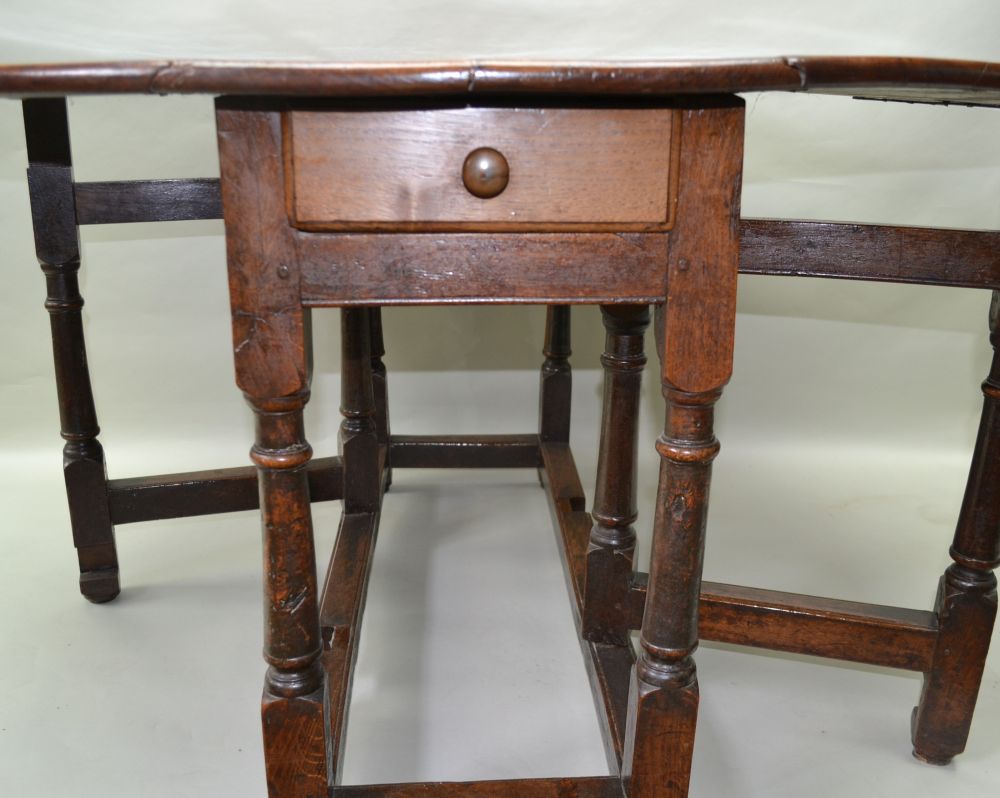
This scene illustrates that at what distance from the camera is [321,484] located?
9.30 feet

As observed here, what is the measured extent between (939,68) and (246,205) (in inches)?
34.9

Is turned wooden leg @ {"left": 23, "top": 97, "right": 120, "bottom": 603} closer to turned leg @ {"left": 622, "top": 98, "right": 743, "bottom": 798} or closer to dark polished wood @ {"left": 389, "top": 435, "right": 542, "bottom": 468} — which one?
dark polished wood @ {"left": 389, "top": 435, "right": 542, "bottom": 468}

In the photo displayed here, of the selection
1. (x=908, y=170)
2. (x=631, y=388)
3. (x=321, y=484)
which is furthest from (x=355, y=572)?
(x=908, y=170)

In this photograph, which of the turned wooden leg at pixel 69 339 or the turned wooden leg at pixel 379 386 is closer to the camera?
the turned wooden leg at pixel 69 339

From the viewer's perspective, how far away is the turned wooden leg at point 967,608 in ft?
6.27

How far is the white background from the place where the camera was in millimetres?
2086

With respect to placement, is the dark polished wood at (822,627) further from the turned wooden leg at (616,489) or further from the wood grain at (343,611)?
the wood grain at (343,611)

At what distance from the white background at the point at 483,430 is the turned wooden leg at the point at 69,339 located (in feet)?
0.51

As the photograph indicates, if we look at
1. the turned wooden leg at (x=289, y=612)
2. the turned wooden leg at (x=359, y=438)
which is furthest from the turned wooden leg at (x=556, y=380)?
the turned wooden leg at (x=289, y=612)

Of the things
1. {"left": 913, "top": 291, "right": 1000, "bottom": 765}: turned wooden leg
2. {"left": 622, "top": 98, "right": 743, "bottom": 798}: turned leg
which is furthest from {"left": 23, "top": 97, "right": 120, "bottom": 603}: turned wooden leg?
{"left": 913, "top": 291, "right": 1000, "bottom": 765}: turned wooden leg

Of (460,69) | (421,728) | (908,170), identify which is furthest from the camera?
(908,170)

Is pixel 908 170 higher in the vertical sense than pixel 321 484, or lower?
higher

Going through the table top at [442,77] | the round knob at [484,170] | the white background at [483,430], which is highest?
the table top at [442,77]

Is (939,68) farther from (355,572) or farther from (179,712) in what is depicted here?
(179,712)
